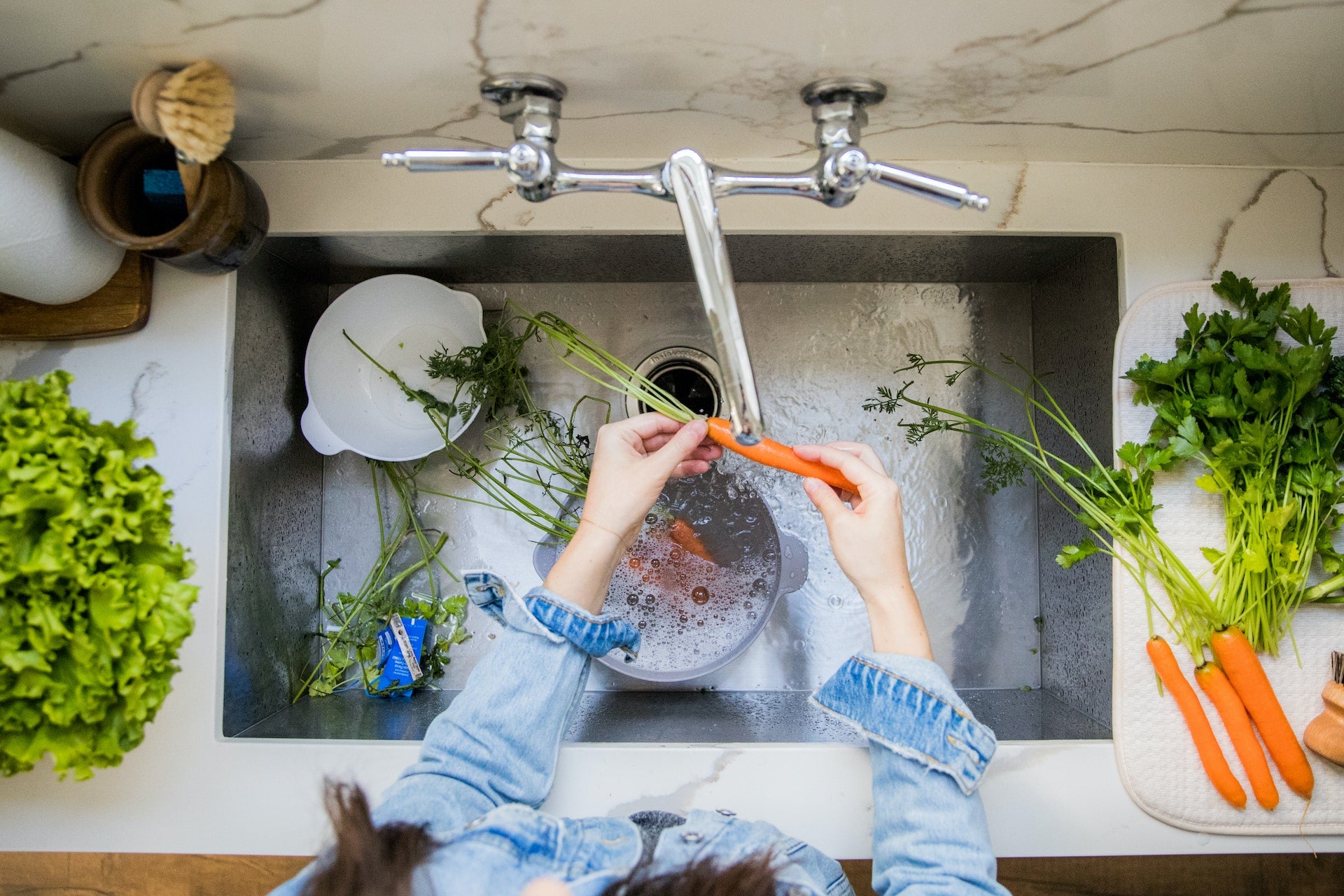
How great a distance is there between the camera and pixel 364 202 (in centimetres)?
88

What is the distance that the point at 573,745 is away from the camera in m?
0.81

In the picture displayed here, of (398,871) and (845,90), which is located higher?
(845,90)

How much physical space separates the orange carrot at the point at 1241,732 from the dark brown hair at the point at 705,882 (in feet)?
1.80

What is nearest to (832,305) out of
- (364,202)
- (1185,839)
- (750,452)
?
(750,452)

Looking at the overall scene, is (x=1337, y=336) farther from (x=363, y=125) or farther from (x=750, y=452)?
(x=363, y=125)

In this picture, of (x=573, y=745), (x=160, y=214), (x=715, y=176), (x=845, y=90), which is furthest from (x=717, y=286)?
(x=160, y=214)

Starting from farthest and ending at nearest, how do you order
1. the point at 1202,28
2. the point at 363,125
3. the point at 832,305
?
the point at 832,305
the point at 363,125
the point at 1202,28

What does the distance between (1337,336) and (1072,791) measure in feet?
1.84

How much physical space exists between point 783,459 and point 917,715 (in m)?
0.28

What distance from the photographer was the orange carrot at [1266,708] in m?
0.80

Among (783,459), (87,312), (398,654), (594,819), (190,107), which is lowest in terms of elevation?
(594,819)

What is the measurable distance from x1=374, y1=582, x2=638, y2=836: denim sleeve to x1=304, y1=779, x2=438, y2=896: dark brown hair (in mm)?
127

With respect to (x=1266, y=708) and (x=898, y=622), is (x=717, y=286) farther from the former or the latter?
(x=1266, y=708)

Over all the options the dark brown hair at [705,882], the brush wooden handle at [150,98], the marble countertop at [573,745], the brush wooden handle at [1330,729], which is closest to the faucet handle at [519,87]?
the marble countertop at [573,745]
